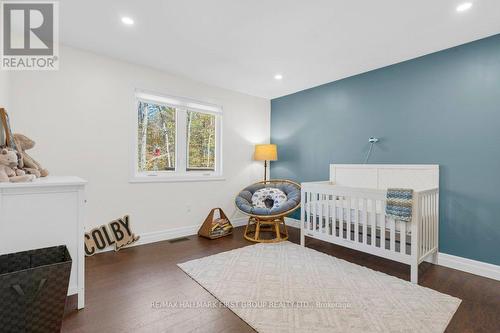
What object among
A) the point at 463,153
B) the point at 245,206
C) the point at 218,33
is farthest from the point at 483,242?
the point at 218,33

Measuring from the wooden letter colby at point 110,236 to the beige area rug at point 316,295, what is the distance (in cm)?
97

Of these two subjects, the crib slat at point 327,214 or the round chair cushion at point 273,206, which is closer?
the crib slat at point 327,214

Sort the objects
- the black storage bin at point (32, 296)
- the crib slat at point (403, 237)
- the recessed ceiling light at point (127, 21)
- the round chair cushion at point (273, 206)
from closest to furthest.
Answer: the black storage bin at point (32, 296), the recessed ceiling light at point (127, 21), the crib slat at point (403, 237), the round chair cushion at point (273, 206)

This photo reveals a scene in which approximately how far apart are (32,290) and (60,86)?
2143 millimetres

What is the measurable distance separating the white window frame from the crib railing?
1589mm

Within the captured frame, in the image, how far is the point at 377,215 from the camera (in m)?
2.49

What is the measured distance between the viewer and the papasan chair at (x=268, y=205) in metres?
3.27

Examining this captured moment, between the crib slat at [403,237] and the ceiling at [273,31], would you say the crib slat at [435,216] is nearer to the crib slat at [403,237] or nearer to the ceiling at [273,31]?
the crib slat at [403,237]

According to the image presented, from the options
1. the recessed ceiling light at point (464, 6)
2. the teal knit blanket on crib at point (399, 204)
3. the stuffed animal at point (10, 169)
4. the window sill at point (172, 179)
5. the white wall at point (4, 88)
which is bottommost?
the teal knit blanket on crib at point (399, 204)

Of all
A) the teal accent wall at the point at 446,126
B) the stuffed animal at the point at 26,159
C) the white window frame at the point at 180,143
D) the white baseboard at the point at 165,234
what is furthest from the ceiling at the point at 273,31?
the white baseboard at the point at 165,234

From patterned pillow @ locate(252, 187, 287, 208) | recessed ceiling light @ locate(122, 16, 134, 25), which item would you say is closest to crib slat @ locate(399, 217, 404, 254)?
patterned pillow @ locate(252, 187, 287, 208)

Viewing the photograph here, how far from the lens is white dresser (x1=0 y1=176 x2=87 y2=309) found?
5.04 ft

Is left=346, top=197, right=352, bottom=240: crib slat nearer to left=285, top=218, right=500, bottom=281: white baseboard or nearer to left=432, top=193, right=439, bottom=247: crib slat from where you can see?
left=432, top=193, right=439, bottom=247: crib slat

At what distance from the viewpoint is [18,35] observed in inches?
93.4
